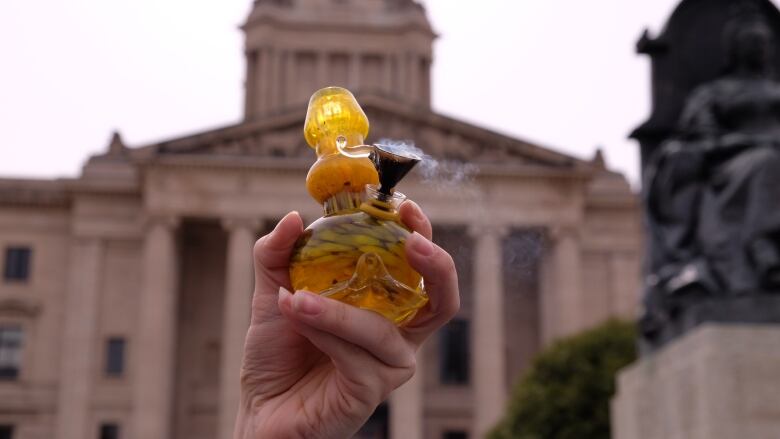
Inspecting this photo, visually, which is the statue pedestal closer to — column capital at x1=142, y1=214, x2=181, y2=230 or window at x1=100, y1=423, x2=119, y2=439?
column capital at x1=142, y1=214, x2=181, y2=230

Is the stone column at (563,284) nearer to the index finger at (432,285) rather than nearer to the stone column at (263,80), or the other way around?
the stone column at (263,80)

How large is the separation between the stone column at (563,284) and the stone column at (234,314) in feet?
46.6

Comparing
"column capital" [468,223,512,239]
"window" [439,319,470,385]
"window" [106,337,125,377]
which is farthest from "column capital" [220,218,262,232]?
"window" [439,319,470,385]

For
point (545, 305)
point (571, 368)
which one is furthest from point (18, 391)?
point (571, 368)

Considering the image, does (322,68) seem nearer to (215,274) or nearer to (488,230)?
(215,274)

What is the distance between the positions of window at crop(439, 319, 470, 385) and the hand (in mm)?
58216

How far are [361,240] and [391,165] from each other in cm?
23

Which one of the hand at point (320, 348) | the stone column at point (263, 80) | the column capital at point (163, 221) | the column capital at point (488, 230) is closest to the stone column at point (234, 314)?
the column capital at point (163, 221)

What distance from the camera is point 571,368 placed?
41156 mm

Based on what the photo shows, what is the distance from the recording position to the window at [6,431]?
6150cm

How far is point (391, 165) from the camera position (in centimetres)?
283

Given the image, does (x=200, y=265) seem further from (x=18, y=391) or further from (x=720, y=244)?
(x=720, y=244)

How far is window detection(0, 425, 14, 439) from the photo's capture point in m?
61.5

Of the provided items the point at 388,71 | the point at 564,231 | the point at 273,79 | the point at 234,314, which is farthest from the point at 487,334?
the point at 273,79
